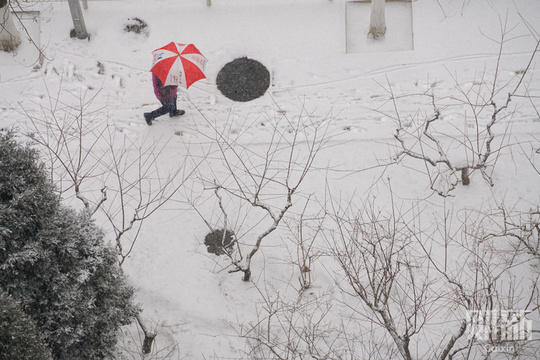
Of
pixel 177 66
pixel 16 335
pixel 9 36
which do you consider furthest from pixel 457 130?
pixel 9 36

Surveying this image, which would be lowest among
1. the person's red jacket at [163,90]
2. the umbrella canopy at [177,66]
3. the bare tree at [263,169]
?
the bare tree at [263,169]

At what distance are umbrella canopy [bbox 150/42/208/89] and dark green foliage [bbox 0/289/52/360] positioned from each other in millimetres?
4865

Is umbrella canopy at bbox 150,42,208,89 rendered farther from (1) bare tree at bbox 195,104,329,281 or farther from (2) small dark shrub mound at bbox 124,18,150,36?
(2) small dark shrub mound at bbox 124,18,150,36

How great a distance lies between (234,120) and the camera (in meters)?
10.8

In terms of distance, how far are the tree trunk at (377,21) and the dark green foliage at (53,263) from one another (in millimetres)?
7153

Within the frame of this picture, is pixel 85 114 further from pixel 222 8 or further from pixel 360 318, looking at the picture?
pixel 360 318

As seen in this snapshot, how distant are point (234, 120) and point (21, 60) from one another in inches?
191

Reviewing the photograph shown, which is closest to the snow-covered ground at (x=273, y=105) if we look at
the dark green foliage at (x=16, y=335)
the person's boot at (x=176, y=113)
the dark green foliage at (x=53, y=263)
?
the person's boot at (x=176, y=113)

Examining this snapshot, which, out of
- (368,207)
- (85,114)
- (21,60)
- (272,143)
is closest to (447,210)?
(368,207)

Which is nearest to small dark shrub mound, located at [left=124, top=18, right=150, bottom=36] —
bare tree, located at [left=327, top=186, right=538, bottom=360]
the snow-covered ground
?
the snow-covered ground

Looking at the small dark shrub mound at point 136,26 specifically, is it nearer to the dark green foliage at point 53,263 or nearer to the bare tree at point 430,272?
the dark green foliage at point 53,263

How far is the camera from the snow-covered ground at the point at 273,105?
9.39 metres

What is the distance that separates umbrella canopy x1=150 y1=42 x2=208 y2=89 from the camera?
31.6 ft

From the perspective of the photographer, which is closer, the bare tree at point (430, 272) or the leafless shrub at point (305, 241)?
the bare tree at point (430, 272)
